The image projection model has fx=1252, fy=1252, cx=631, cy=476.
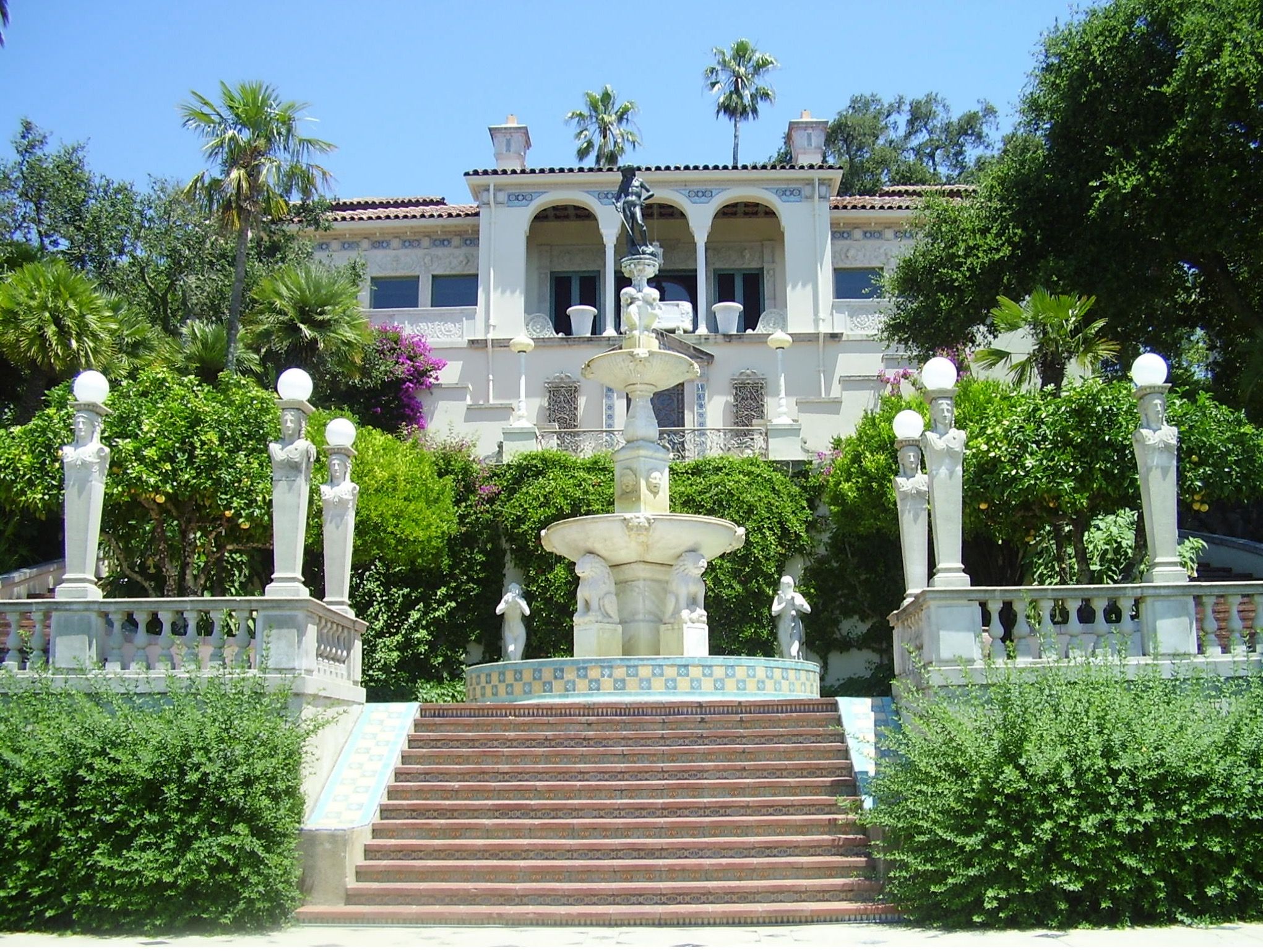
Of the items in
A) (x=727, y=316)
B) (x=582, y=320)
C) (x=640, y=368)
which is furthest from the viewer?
(x=727, y=316)

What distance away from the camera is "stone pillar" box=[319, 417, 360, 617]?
13625 millimetres

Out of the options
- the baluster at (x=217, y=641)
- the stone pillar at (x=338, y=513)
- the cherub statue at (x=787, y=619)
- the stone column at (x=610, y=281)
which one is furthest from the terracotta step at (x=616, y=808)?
the stone column at (x=610, y=281)

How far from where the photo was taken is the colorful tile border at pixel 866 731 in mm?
11438

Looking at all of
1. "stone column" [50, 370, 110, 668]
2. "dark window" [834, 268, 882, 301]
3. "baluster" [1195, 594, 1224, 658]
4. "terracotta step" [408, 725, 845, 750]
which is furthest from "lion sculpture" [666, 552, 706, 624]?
"dark window" [834, 268, 882, 301]

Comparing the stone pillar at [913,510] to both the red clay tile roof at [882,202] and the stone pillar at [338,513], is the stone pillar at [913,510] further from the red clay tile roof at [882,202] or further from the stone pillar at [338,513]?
the red clay tile roof at [882,202]

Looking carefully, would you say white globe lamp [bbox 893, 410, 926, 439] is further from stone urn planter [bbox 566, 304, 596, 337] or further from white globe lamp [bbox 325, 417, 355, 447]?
stone urn planter [bbox 566, 304, 596, 337]

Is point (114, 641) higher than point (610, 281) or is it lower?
lower

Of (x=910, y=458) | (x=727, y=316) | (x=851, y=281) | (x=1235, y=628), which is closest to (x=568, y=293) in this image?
(x=727, y=316)

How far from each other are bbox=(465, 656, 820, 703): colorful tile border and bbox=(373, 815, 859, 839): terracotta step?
11.7 feet

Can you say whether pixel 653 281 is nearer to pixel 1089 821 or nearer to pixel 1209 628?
pixel 1209 628

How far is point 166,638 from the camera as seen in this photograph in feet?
38.4

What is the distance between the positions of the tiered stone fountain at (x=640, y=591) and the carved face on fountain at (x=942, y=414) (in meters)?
4.35

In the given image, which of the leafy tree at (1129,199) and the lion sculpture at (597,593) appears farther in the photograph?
the leafy tree at (1129,199)

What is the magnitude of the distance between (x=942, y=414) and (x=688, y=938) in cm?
561
